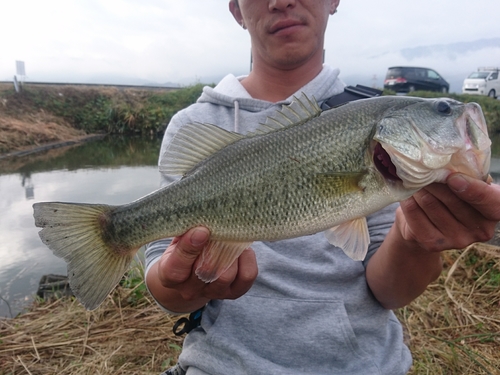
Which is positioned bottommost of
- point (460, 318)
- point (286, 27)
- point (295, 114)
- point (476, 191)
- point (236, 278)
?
point (460, 318)

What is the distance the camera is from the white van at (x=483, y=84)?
23891 millimetres

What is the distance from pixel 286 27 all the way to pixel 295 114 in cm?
86

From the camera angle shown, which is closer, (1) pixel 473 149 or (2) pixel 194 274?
(1) pixel 473 149

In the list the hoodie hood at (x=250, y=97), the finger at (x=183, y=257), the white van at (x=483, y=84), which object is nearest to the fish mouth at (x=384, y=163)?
the finger at (x=183, y=257)

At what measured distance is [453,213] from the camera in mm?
1537

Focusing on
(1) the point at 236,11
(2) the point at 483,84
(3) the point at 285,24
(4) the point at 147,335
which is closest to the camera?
(3) the point at 285,24

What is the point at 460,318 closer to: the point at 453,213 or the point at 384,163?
the point at 453,213

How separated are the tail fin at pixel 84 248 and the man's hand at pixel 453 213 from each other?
3.98 feet

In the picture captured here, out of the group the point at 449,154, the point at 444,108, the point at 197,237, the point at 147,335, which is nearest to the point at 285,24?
the point at 444,108

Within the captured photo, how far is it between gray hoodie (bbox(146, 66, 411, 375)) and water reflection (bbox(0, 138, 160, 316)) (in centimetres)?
271

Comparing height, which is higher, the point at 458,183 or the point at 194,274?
the point at 458,183

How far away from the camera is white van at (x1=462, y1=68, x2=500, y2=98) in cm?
2389

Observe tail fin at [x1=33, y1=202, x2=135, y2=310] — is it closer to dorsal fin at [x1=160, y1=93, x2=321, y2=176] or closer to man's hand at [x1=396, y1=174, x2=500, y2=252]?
dorsal fin at [x1=160, y1=93, x2=321, y2=176]

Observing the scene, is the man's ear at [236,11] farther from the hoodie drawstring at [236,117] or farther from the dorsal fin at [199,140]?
the dorsal fin at [199,140]
